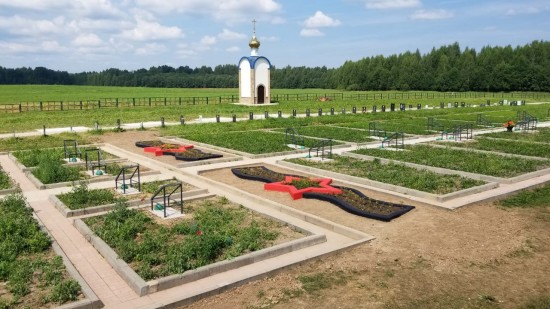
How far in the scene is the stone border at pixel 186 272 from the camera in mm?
7781

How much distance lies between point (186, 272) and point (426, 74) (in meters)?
107

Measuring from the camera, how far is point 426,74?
107125 millimetres

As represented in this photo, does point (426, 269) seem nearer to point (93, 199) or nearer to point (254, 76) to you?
point (93, 199)

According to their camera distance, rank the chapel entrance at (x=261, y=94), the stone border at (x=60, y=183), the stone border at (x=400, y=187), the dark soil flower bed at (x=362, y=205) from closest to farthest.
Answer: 1. the dark soil flower bed at (x=362, y=205)
2. the stone border at (x=400, y=187)
3. the stone border at (x=60, y=183)
4. the chapel entrance at (x=261, y=94)

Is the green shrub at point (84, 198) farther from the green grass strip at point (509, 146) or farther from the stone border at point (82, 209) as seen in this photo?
the green grass strip at point (509, 146)

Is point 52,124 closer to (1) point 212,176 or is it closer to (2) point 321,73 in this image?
(1) point 212,176

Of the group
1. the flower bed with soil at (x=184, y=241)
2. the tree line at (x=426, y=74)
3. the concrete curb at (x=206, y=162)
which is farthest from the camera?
the tree line at (x=426, y=74)

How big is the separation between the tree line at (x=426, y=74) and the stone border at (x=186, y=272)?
97898 millimetres

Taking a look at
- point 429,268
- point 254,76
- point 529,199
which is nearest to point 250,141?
point 529,199

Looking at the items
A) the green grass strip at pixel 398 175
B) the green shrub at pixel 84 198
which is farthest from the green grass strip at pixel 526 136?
the green shrub at pixel 84 198

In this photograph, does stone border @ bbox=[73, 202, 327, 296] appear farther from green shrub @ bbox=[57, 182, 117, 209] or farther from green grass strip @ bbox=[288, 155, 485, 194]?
green grass strip @ bbox=[288, 155, 485, 194]

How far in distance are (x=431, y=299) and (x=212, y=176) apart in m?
10.6

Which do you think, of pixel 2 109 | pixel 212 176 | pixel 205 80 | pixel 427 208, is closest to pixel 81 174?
pixel 212 176

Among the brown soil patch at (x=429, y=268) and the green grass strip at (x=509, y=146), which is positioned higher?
the green grass strip at (x=509, y=146)
